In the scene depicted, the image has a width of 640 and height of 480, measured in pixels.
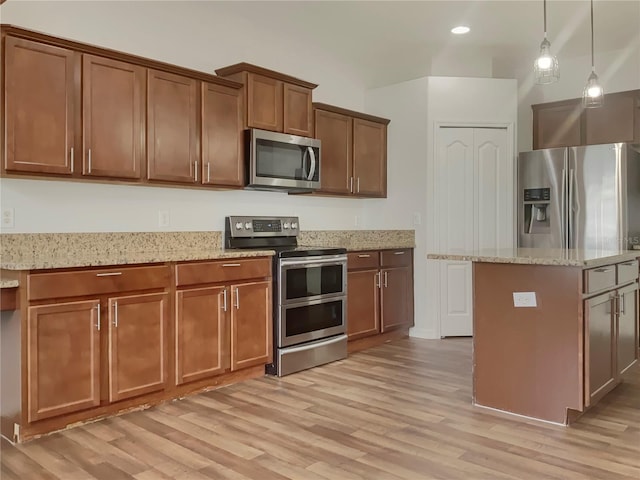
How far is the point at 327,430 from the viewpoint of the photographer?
9.12ft

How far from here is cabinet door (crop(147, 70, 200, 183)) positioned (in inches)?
134

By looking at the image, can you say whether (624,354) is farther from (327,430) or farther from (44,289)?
(44,289)

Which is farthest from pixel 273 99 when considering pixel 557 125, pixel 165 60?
pixel 557 125

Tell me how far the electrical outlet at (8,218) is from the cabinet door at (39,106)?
335 mm

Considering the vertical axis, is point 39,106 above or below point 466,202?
above

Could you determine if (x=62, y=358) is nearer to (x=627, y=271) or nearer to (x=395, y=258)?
(x=395, y=258)

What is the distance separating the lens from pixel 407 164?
5.27 meters

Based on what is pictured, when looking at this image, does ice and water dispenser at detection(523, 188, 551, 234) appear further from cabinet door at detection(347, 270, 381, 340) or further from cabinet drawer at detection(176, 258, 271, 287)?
cabinet drawer at detection(176, 258, 271, 287)

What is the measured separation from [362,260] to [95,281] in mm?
2403

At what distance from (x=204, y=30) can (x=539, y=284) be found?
9.80ft

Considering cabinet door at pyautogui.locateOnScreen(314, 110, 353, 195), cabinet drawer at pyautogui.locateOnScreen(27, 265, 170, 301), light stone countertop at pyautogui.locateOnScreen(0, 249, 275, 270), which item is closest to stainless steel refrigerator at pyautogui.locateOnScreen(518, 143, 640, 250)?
cabinet door at pyautogui.locateOnScreen(314, 110, 353, 195)

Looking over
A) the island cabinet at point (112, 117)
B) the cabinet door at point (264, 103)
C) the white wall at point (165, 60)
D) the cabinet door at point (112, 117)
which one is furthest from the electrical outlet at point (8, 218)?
the cabinet door at point (264, 103)

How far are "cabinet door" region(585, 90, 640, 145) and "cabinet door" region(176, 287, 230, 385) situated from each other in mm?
4071

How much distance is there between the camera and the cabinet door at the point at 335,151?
15.6ft
